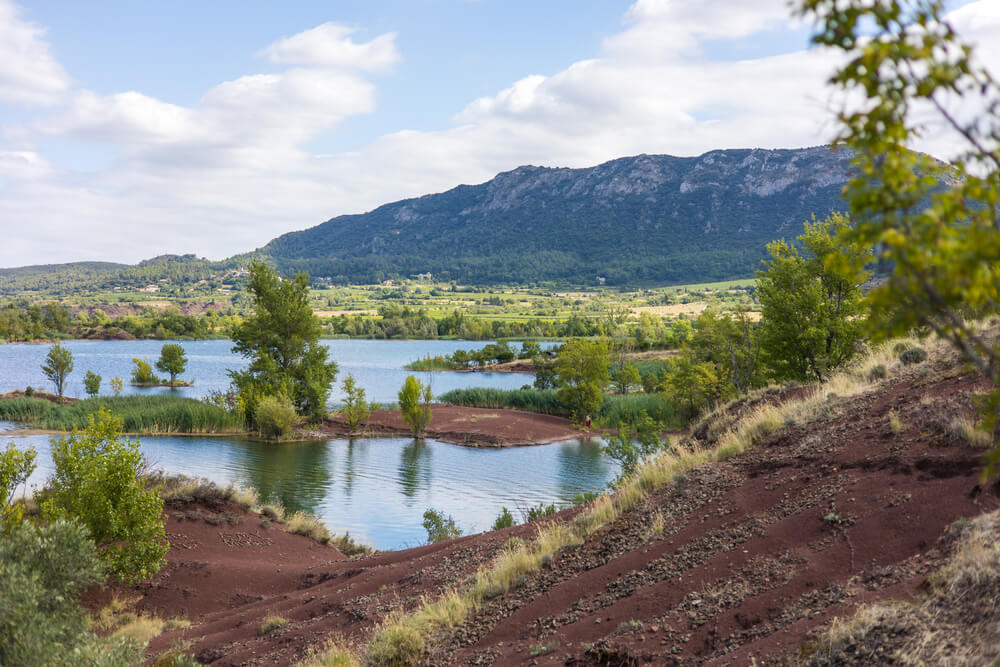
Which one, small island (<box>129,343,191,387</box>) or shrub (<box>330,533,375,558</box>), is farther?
small island (<box>129,343,191,387</box>)

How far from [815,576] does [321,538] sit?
18229mm

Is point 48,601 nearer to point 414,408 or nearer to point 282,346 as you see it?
point 414,408

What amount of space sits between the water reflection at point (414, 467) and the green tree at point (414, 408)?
1254mm

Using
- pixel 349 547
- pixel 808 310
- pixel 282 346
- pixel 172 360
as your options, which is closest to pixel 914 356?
pixel 808 310

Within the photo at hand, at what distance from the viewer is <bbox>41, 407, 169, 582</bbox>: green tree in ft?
47.1

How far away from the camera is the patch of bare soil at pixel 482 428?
147 ft

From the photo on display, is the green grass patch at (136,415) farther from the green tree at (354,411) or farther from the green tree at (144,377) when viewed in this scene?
the green tree at (144,377)

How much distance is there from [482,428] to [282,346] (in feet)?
53.2

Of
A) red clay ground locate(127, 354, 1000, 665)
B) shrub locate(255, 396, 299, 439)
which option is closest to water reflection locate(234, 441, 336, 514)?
shrub locate(255, 396, 299, 439)

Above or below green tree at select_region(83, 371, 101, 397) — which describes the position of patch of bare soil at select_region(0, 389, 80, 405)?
below

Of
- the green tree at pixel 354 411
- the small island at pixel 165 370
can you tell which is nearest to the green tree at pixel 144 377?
the small island at pixel 165 370

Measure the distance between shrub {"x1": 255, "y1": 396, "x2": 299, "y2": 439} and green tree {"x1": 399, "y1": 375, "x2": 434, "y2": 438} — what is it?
766 cm

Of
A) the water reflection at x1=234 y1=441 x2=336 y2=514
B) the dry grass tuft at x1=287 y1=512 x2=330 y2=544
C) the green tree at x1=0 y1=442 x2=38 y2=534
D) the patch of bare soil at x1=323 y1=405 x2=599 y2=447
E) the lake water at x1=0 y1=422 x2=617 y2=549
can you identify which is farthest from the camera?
the patch of bare soil at x1=323 y1=405 x2=599 y2=447

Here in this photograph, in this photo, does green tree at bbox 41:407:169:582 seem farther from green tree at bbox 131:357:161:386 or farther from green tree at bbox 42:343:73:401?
green tree at bbox 131:357:161:386
